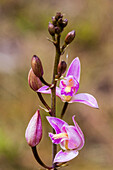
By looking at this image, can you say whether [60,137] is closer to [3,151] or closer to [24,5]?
[3,151]

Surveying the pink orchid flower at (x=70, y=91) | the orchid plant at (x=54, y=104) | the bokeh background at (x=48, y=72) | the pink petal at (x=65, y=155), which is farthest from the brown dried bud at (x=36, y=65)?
the bokeh background at (x=48, y=72)

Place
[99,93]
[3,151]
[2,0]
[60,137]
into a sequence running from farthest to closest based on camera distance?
[2,0]
[99,93]
[3,151]
[60,137]

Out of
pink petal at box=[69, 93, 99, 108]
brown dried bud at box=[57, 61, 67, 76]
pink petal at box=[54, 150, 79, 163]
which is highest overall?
brown dried bud at box=[57, 61, 67, 76]

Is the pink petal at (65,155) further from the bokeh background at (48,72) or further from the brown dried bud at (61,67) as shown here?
the bokeh background at (48,72)

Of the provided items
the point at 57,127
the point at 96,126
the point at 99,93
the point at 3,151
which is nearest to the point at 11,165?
the point at 3,151

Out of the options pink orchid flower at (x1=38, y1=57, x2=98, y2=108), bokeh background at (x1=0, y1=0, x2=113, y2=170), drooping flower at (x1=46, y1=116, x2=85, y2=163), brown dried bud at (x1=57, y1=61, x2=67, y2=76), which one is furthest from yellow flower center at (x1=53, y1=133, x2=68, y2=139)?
bokeh background at (x1=0, y1=0, x2=113, y2=170)

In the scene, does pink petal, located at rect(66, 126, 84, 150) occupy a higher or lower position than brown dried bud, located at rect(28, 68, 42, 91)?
lower

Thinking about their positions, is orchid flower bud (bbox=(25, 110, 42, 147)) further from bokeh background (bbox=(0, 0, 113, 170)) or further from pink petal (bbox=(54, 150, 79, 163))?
bokeh background (bbox=(0, 0, 113, 170))

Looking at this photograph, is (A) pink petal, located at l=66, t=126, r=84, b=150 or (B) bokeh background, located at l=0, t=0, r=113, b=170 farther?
(B) bokeh background, located at l=0, t=0, r=113, b=170
